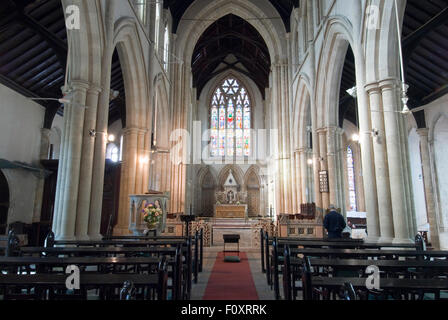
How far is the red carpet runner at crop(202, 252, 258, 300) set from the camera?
14.2 feet

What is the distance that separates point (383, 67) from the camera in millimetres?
6633

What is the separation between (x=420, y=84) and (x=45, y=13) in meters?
12.6

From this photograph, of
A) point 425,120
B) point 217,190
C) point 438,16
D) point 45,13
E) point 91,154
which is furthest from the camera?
point 217,190

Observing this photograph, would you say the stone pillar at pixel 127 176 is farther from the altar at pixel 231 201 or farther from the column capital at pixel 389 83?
the altar at pixel 231 201

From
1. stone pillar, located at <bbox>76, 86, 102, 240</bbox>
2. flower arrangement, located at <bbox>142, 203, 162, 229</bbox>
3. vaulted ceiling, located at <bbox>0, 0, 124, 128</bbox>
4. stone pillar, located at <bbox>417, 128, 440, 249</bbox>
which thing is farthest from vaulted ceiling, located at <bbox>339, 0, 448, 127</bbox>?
vaulted ceiling, located at <bbox>0, 0, 124, 128</bbox>

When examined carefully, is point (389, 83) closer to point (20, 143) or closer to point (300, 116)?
point (300, 116)

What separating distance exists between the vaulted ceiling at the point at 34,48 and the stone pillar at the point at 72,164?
2892 millimetres

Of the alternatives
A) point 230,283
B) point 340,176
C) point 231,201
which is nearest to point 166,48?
point 340,176

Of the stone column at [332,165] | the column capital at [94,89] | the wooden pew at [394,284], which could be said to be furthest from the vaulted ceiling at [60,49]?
the wooden pew at [394,284]

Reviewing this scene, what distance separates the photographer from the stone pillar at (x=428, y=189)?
11.3m

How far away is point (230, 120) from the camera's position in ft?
82.9

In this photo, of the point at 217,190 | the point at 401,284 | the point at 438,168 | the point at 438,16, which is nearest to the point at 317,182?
the point at 438,168

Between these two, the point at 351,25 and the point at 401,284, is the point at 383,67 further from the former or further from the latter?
the point at 401,284

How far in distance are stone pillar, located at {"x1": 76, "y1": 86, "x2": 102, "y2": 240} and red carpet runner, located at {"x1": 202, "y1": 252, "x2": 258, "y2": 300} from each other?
286 cm
